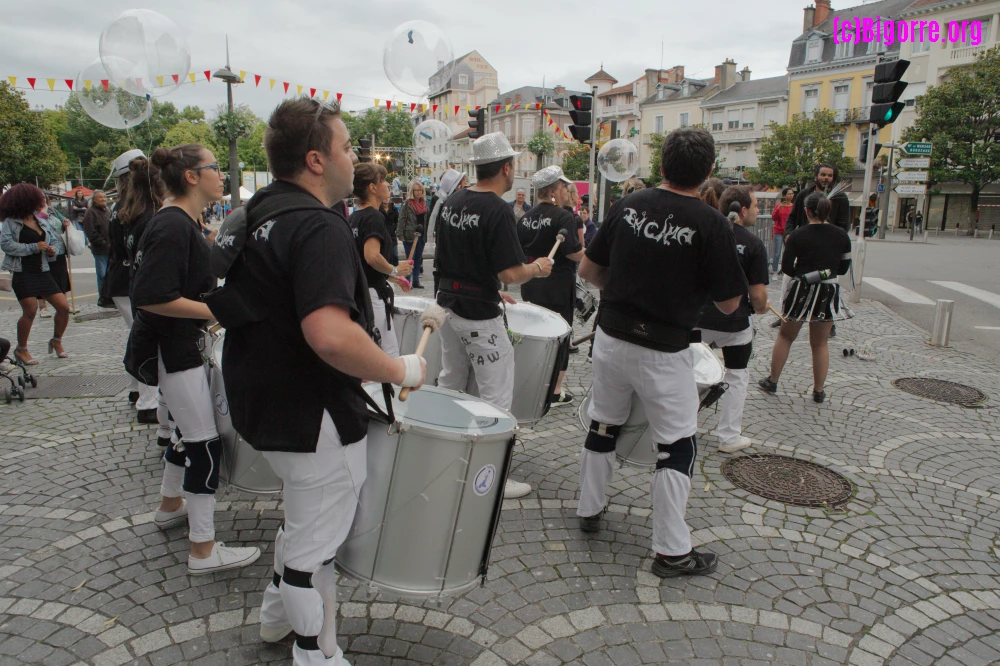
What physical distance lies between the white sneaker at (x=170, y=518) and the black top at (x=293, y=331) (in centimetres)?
172

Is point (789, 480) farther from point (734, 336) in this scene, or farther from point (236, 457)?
point (236, 457)

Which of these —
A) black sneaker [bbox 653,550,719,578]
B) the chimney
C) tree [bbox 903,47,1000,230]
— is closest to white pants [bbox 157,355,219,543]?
black sneaker [bbox 653,550,719,578]

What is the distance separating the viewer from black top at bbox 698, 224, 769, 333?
4336mm

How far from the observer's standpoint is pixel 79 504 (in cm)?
375

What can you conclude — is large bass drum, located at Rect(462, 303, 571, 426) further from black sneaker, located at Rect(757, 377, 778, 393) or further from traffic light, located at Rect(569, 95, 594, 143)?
traffic light, located at Rect(569, 95, 594, 143)

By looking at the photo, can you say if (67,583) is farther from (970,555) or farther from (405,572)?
(970,555)

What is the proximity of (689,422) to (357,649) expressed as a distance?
5.78 feet

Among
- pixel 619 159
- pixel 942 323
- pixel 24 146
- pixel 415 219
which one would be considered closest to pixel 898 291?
pixel 942 323

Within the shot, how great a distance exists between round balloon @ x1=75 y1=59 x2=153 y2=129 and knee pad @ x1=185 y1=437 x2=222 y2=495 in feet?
17.9

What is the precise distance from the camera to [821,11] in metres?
53.7

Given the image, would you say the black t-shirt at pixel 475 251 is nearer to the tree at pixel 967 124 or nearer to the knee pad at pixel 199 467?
the knee pad at pixel 199 467

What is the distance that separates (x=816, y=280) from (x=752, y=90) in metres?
59.3

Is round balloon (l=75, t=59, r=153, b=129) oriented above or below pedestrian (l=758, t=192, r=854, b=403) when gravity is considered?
above

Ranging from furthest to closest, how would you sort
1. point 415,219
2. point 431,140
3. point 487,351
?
point 431,140 < point 415,219 < point 487,351
